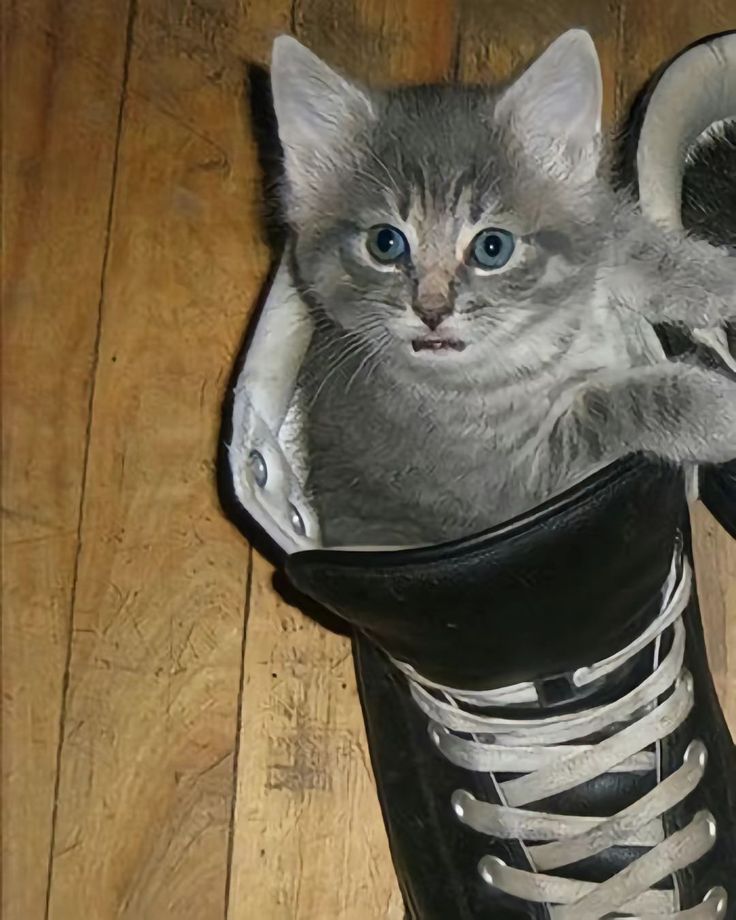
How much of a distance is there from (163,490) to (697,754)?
1.67 feet

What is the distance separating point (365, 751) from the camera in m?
1.01

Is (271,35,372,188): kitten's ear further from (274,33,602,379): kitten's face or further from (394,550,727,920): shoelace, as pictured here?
(394,550,727,920): shoelace

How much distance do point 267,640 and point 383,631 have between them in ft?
0.95

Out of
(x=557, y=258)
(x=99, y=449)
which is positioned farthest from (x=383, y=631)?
(x=99, y=449)

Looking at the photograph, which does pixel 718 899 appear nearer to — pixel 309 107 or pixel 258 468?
pixel 258 468

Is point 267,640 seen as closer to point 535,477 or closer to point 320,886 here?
point 320,886

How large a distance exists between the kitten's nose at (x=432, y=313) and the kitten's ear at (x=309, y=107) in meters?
0.16

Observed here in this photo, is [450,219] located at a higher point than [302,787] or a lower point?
higher

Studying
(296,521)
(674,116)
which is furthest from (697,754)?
(674,116)

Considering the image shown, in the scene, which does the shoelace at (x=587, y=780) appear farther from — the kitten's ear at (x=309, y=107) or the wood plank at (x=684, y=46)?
the kitten's ear at (x=309, y=107)

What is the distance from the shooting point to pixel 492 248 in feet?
2.57

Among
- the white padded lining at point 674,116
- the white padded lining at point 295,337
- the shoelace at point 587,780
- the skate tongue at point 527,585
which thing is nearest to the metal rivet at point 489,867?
the shoelace at point 587,780

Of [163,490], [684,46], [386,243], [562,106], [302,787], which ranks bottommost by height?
[302,787]

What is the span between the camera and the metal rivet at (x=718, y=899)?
0.84m
